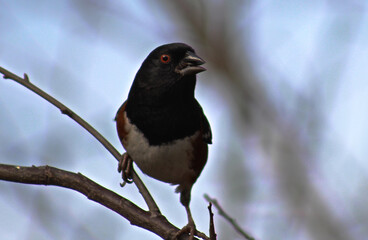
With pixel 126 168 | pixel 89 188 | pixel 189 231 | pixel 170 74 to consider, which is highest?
pixel 170 74

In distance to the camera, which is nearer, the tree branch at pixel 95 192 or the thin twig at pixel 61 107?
the tree branch at pixel 95 192

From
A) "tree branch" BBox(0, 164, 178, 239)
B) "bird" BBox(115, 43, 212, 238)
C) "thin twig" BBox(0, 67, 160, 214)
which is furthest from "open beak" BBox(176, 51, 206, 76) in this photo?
"tree branch" BBox(0, 164, 178, 239)

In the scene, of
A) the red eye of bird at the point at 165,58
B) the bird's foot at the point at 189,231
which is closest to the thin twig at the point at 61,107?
the bird's foot at the point at 189,231

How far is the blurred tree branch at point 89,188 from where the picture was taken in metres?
2.60

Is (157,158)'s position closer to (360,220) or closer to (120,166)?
(120,166)

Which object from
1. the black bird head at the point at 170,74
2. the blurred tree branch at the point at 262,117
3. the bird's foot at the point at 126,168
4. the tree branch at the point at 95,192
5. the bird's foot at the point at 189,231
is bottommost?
the tree branch at the point at 95,192

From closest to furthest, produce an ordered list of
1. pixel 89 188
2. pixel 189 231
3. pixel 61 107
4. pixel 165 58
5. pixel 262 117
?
pixel 89 188 < pixel 61 107 < pixel 189 231 < pixel 165 58 < pixel 262 117

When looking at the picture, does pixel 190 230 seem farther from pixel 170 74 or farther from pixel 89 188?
pixel 170 74

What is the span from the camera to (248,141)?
24.9ft

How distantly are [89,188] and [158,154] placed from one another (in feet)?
2.78

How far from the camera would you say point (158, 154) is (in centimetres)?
351

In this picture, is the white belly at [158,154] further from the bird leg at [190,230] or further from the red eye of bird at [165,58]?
the red eye of bird at [165,58]

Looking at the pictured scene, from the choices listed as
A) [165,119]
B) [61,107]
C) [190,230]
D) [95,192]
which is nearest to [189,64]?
[165,119]

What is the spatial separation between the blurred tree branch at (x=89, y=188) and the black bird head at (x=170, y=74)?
0.78 m
